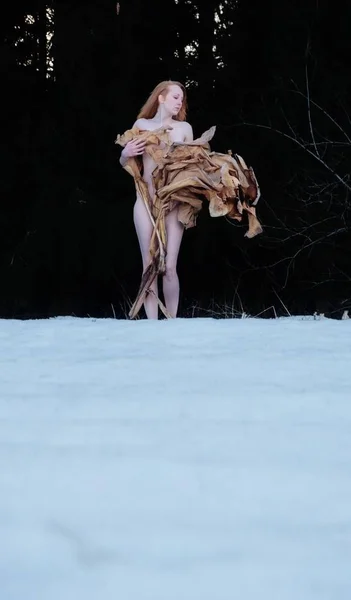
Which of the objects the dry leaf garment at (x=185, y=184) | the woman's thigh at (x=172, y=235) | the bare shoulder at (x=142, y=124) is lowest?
the woman's thigh at (x=172, y=235)

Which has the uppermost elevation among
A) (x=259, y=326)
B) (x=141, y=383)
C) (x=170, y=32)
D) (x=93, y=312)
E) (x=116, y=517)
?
(x=170, y=32)

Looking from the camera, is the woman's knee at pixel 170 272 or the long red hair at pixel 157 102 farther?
the long red hair at pixel 157 102

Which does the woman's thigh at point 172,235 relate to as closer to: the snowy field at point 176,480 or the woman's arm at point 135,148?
the woman's arm at point 135,148

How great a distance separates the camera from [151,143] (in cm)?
392

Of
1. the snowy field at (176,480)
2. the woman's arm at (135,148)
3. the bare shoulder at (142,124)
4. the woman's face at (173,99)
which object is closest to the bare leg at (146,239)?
the woman's arm at (135,148)

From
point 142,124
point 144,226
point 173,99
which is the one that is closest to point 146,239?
point 144,226

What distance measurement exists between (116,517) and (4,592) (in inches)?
7.3

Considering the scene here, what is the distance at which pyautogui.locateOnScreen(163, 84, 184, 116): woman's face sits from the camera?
402 cm

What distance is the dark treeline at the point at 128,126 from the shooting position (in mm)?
6430

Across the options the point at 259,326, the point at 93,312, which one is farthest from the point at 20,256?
the point at 259,326

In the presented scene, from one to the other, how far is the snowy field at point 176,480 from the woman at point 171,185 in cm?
211

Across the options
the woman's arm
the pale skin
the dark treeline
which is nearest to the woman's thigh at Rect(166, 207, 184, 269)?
the pale skin

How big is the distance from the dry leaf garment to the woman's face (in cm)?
19

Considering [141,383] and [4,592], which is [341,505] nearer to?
[4,592]
